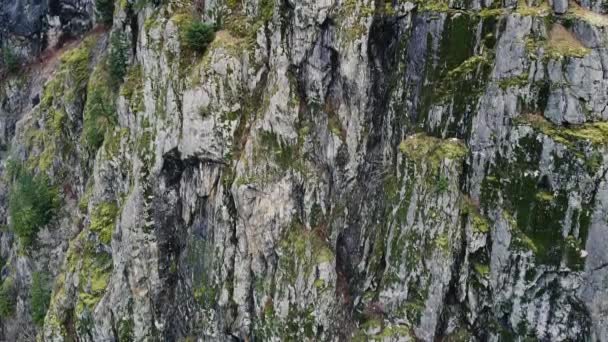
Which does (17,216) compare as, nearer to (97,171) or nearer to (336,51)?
(97,171)

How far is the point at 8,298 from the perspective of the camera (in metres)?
35.6

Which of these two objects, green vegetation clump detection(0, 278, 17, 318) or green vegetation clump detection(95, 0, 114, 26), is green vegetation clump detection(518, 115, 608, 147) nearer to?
green vegetation clump detection(95, 0, 114, 26)

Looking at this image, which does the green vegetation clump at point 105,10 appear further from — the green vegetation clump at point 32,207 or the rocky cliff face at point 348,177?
the green vegetation clump at point 32,207

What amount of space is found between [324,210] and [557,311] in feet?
32.7

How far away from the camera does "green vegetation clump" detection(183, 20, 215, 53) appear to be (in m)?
25.7

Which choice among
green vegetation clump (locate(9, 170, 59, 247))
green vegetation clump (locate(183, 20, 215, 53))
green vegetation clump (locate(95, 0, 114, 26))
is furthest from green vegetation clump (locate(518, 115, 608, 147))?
green vegetation clump (locate(9, 170, 59, 247))

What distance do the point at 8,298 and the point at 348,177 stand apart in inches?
992

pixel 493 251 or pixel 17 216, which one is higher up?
pixel 493 251

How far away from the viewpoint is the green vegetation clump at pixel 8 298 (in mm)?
35375

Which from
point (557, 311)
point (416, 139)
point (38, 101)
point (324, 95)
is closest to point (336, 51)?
point (324, 95)

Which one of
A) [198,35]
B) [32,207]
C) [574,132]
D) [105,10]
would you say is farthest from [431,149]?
[32,207]

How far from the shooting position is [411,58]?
23062mm

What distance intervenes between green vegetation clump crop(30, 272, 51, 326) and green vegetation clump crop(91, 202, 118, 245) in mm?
6661

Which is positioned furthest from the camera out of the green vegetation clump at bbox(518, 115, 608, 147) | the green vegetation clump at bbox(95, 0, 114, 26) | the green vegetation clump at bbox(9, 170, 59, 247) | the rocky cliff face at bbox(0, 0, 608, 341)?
the green vegetation clump at bbox(95, 0, 114, 26)
